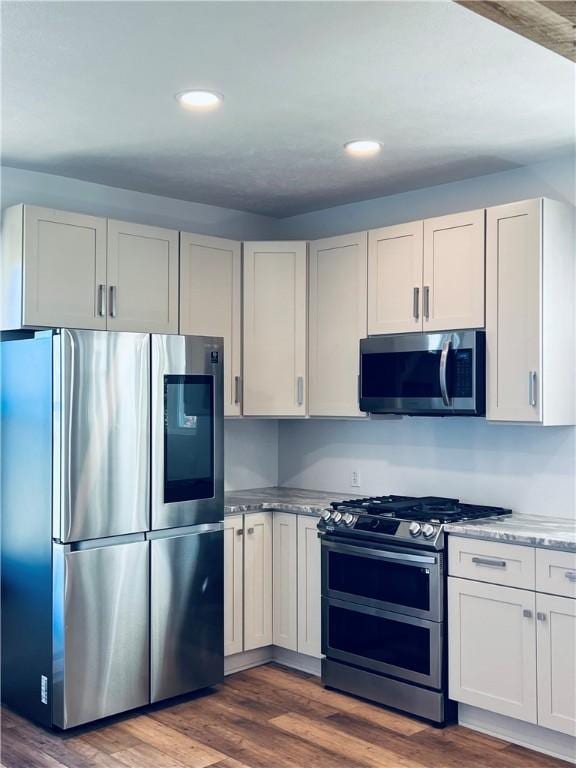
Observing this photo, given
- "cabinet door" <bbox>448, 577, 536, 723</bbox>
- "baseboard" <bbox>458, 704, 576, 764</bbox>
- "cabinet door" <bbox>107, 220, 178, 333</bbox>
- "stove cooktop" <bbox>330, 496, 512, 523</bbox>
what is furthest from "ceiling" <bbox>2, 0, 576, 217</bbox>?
"baseboard" <bbox>458, 704, 576, 764</bbox>

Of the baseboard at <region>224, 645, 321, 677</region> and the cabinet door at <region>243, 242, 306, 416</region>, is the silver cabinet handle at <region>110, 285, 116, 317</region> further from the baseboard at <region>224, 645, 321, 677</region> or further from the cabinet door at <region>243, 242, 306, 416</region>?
the baseboard at <region>224, 645, 321, 677</region>

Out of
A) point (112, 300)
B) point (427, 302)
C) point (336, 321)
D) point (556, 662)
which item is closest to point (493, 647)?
point (556, 662)

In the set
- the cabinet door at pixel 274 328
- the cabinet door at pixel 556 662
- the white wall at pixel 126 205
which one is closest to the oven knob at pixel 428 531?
the cabinet door at pixel 556 662

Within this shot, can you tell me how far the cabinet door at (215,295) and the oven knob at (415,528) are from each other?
1.31 metres

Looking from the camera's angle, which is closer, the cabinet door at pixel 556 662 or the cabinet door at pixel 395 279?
the cabinet door at pixel 556 662

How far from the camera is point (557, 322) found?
3707 mm

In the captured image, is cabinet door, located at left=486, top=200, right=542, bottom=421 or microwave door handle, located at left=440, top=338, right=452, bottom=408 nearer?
cabinet door, located at left=486, top=200, right=542, bottom=421

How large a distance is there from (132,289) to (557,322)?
6.70 feet

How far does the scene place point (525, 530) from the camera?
349cm

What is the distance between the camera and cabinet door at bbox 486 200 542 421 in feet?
11.9

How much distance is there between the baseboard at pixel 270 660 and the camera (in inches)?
173

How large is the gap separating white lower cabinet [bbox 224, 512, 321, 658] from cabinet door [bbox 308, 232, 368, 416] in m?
0.66

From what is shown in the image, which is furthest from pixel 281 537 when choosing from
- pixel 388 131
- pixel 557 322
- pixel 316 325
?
pixel 388 131

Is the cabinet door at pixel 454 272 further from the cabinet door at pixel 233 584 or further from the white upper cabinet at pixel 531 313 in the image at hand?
the cabinet door at pixel 233 584
